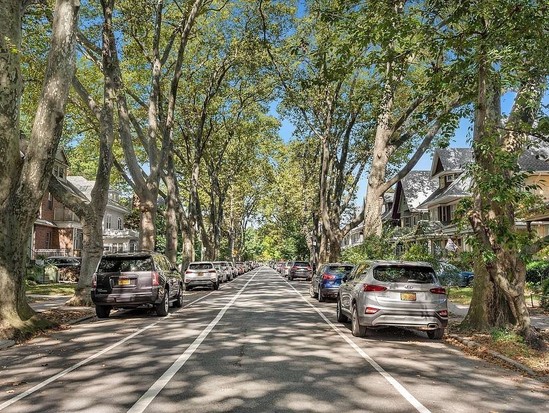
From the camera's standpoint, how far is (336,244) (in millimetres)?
34000

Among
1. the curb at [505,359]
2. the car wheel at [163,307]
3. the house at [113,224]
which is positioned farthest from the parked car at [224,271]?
the curb at [505,359]

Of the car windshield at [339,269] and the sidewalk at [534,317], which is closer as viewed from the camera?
the sidewalk at [534,317]

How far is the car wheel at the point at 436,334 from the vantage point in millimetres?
11531

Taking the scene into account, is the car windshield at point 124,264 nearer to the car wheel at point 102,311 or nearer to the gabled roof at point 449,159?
the car wheel at point 102,311

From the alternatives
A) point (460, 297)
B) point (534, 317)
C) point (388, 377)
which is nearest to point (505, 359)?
point (388, 377)

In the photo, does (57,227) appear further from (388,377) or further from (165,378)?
(388,377)

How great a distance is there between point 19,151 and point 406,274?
9.14 meters

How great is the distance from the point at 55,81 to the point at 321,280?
1279cm

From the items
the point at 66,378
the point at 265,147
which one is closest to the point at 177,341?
the point at 66,378

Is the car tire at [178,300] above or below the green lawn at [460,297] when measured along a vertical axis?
above

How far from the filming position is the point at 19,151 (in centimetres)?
1213

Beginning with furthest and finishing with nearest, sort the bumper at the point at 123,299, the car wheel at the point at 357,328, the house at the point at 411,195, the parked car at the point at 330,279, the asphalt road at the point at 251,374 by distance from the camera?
the house at the point at 411,195 → the parked car at the point at 330,279 → the bumper at the point at 123,299 → the car wheel at the point at 357,328 → the asphalt road at the point at 251,374

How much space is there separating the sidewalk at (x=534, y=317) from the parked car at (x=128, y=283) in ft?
29.6

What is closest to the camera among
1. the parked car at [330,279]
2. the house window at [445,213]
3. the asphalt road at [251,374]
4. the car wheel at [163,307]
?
the asphalt road at [251,374]
